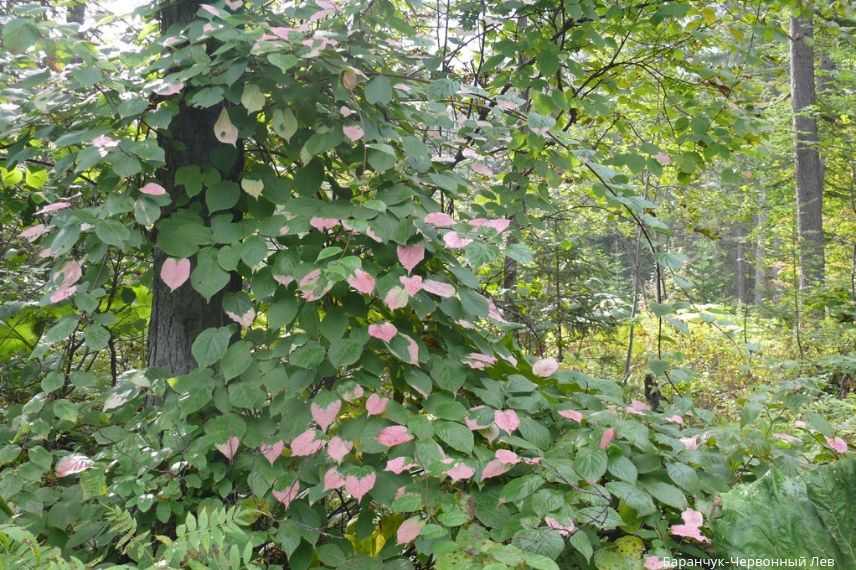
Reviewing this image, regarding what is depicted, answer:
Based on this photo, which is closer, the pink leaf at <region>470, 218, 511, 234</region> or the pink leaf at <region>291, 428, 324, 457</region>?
the pink leaf at <region>291, 428, 324, 457</region>

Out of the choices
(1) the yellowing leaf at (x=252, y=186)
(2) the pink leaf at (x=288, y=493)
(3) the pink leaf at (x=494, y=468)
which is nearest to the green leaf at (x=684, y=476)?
(3) the pink leaf at (x=494, y=468)

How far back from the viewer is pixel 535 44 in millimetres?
2395

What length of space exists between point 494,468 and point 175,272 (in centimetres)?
103

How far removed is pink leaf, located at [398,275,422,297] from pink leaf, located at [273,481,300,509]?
0.62 meters

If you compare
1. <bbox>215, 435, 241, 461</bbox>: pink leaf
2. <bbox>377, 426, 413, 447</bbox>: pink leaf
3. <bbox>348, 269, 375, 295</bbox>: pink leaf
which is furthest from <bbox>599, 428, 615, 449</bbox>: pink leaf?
<bbox>215, 435, 241, 461</bbox>: pink leaf

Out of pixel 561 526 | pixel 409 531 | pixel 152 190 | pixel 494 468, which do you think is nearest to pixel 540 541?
pixel 561 526

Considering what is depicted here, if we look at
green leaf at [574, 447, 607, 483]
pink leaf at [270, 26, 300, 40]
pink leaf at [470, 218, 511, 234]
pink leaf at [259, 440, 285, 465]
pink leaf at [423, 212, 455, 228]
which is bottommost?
green leaf at [574, 447, 607, 483]

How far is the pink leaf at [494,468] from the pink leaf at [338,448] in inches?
13.7

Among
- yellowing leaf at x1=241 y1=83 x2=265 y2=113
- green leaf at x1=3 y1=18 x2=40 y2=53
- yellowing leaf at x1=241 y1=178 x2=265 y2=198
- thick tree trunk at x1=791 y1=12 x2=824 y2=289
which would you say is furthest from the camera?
thick tree trunk at x1=791 y1=12 x2=824 y2=289

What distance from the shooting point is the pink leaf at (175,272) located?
5.32 feet

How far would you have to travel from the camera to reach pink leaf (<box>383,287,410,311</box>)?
1488 mm

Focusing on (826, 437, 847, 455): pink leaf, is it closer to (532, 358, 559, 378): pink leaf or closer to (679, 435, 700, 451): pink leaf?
(679, 435, 700, 451): pink leaf

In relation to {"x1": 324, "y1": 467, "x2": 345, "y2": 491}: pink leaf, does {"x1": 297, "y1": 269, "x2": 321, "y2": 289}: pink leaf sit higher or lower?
higher

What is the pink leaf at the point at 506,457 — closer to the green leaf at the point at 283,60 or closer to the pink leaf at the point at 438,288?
the pink leaf at the point at 438,288
